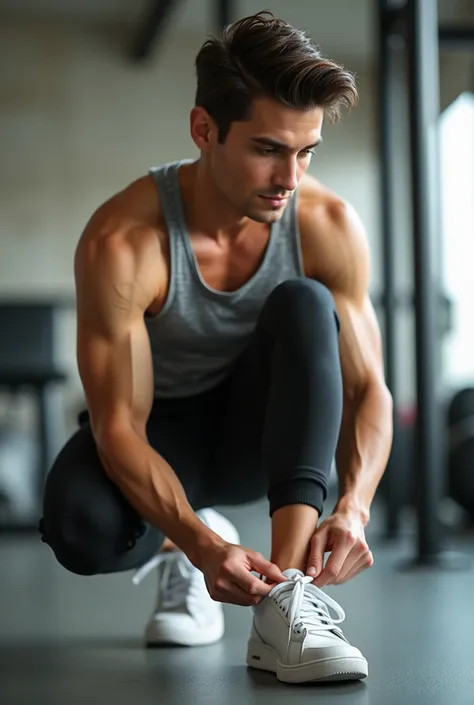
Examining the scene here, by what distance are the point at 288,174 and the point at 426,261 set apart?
4.82 feet

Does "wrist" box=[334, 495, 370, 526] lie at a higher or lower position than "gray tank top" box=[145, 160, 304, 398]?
lower

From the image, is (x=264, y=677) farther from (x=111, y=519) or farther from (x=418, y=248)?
(x=418, y=248)

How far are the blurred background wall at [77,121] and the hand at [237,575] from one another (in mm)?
5957

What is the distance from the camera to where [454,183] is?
6.75m

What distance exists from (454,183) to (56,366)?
11.8ft

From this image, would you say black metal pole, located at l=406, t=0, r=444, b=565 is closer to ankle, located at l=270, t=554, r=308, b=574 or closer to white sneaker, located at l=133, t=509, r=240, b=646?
white sneaker, located at l=133, t=509, r=240, b=646

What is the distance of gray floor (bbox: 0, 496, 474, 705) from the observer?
1.25m

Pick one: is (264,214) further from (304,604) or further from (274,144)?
(304,604)

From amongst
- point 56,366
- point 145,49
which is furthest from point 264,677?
point 145,49

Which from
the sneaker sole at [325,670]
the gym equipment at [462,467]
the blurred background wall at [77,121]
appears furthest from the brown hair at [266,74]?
the blurred background wall at [77,121]

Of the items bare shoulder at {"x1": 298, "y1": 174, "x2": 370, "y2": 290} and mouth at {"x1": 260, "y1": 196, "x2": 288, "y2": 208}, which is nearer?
mouth at {"x1": 260, "y1": 196, "x2": 288, "y2": 208}

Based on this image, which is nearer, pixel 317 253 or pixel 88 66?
pixel 317 253

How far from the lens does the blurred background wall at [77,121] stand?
23.8 feet

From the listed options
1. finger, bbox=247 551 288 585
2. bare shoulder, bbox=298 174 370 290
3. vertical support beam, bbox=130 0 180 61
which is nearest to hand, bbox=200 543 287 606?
finger, bbox=247 551 288 585
